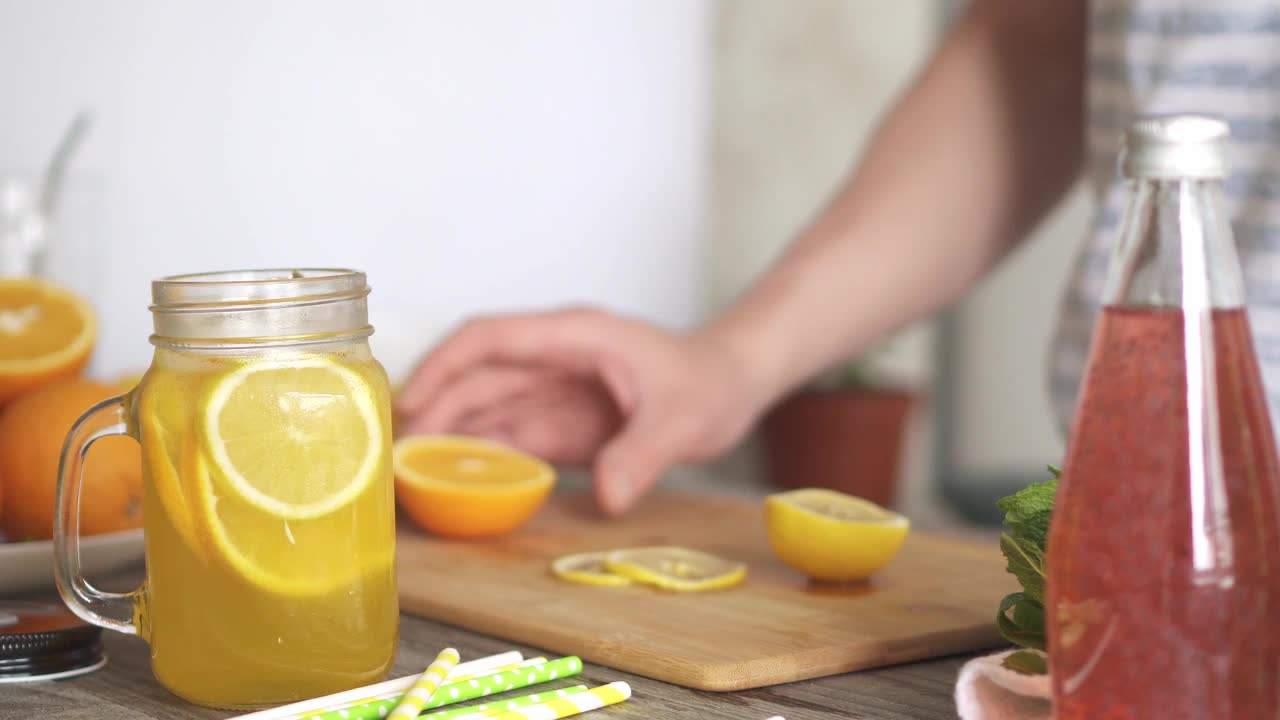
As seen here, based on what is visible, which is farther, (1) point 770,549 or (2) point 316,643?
(1) point 770,549

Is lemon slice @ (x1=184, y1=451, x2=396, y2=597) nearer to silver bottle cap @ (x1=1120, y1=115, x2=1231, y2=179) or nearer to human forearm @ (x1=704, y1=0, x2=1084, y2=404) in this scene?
silver bottle cap @ (x1=1120, y1=115, x2=1231, y2=179)

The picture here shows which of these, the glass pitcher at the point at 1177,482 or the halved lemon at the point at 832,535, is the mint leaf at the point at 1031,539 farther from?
the halved lemon at the point at 832,535

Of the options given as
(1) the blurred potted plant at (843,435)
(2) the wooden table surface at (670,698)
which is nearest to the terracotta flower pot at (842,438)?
(1) the blurred potted plant at (843,435)

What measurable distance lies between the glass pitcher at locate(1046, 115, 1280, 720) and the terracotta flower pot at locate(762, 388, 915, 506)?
2.53m

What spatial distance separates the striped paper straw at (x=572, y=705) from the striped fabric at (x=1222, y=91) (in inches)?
26.6

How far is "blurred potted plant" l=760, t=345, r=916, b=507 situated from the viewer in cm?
303

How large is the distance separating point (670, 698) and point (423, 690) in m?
0.15

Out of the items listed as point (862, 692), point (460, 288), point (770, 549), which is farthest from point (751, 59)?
point (862, 692)

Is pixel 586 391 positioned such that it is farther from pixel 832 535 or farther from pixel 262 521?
pixel 262 521

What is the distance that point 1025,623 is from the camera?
0.65 metres

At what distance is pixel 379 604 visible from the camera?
2.27 ft

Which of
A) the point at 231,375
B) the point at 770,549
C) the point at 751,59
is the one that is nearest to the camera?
the point at 231,375

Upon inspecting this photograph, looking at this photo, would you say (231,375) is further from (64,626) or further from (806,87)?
(806,87)

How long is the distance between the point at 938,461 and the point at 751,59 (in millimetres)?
1359
